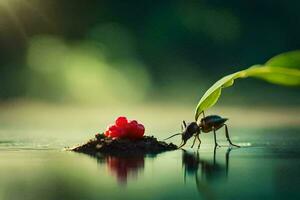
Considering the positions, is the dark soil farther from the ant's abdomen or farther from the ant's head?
the ant's abdomen

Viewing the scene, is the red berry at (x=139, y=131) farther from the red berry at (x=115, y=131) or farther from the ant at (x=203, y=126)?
the ant at (x=203, y=126)

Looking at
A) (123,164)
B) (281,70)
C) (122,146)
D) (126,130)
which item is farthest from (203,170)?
(281,70)

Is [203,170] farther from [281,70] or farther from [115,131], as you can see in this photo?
[281,70]

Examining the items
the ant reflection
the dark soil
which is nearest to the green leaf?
the ant reflection

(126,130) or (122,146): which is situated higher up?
(126,130)

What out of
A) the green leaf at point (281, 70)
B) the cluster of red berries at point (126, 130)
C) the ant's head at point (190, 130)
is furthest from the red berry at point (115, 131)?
the green leaf at point (281, 70)

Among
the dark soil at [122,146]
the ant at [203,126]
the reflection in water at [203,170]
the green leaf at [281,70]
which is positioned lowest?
the reflection in water at [203,170]
